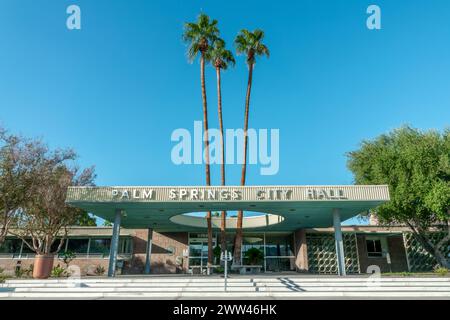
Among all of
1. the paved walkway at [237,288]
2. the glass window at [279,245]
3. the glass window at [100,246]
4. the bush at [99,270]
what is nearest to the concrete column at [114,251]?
the paved walkway at [237,288]

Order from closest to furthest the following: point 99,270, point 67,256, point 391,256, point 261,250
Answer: point 67,256, point 99,270, point 391,256, point 261,250

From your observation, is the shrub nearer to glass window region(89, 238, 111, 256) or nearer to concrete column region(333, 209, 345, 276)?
glass window region(89, 238, 111, 256)

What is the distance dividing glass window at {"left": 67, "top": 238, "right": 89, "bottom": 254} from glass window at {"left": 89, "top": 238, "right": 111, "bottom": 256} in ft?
1.76

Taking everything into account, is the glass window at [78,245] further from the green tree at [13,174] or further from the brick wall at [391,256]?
the brick wall at [391,256]

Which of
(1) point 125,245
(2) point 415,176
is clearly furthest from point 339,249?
(1) point 125,245

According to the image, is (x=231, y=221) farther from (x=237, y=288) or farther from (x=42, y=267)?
(x=42, y=267)

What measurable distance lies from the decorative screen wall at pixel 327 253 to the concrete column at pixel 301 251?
2.16ft

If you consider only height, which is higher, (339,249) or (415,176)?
(415,176)

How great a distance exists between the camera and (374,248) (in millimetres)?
26234

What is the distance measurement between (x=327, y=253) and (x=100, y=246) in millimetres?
19452
